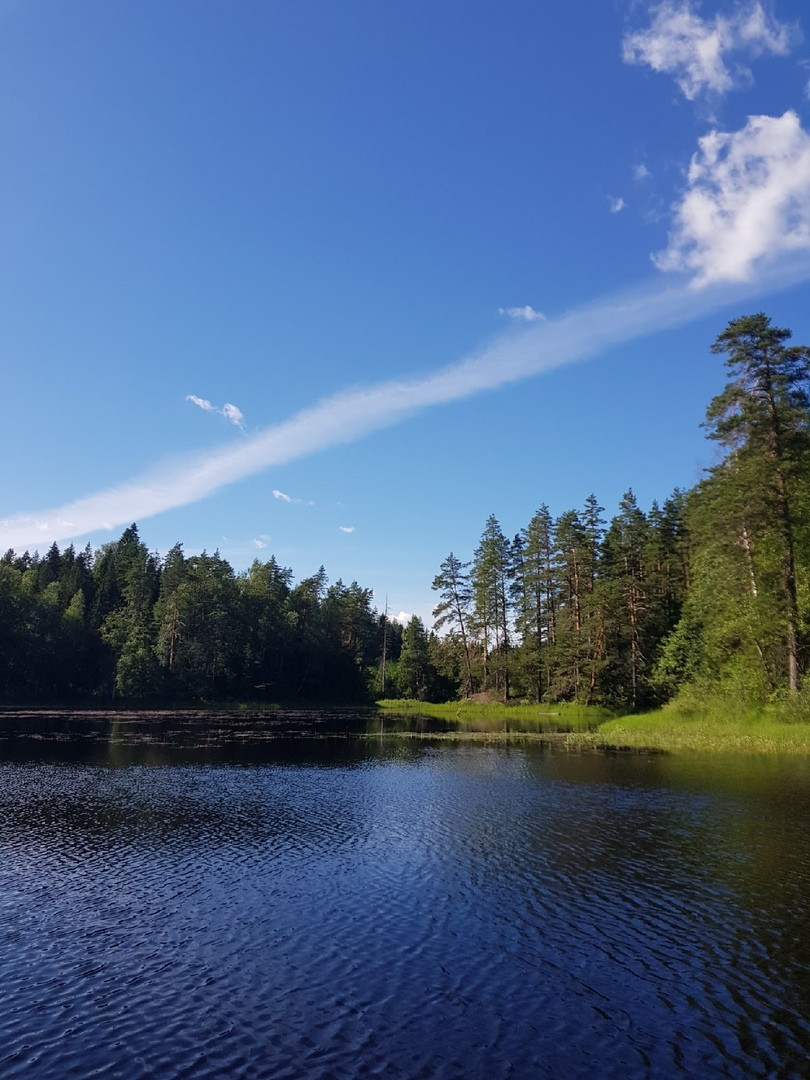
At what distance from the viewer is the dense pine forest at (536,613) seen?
4778 cm

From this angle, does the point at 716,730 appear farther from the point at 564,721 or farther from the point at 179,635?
the point at 179,635

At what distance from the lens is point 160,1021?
12148 millimetres

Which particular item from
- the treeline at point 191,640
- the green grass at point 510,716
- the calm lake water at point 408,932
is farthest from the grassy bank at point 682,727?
the treeline at point 191,640

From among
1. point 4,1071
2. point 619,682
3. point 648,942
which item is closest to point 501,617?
point 619,682

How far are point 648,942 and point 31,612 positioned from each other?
125m

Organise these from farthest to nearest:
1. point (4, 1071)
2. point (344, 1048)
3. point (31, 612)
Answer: point (31, 612) → point (344, 1048) → point (4, 1071)

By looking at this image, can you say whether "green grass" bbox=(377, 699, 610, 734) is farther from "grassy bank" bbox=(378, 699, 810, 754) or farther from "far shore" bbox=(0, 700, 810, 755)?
"grassy bank" bbox=(378, 699, 810, 754)

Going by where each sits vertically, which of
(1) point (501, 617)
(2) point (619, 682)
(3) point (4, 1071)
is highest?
(1) point (501, 617)

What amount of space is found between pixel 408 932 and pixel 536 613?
89.7 meters

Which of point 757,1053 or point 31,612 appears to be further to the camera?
point 31,612

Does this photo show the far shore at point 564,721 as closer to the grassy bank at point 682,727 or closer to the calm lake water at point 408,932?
the grassy bank at point 682,727

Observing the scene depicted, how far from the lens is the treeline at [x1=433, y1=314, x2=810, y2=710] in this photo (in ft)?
155

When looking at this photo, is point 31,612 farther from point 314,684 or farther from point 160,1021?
point 160,1021

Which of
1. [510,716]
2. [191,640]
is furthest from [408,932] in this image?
[191,640]
